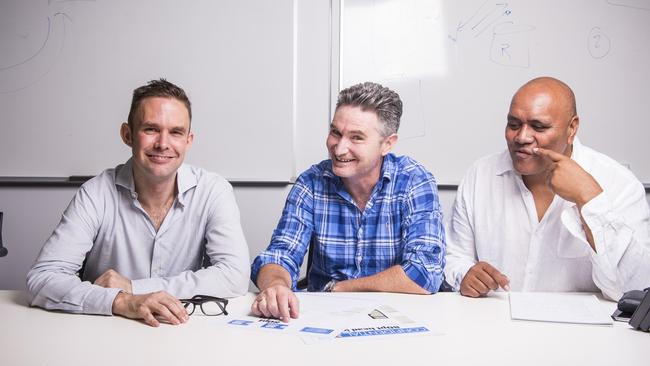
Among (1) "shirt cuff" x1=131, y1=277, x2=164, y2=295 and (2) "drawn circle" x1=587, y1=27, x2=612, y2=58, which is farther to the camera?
(2) "drawn circle" x1=587, y1=27, x2=612, y2=58

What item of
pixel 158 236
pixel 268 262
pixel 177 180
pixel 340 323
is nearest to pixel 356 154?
pixel 268 262

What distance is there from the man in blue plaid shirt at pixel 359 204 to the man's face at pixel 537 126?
0.32 metres

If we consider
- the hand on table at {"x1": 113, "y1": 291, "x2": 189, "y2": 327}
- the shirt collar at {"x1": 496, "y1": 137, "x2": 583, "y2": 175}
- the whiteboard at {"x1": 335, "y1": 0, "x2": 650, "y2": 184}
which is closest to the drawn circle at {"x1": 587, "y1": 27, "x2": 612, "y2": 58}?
the whiteboard at {"x1": 335, "y1": 0, "x2": 650, "y2": 184}

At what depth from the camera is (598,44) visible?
289 cm

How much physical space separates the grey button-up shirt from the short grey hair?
1.78 feet

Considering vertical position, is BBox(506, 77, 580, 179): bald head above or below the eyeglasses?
above

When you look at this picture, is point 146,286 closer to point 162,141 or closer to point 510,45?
point 162,141

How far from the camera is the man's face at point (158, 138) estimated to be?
181cm

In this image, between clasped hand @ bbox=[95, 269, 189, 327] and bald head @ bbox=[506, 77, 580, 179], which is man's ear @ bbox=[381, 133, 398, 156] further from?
clasped hand @ bbox=[95, 269, 189, 327]

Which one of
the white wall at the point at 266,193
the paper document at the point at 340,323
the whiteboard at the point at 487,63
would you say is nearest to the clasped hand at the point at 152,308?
the paper document at the point at 340,323

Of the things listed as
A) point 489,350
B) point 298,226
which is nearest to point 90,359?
point 489,350

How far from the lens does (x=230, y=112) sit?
9.20ft

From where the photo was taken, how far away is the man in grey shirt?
173 centimetres

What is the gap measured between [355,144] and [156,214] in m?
0.71
